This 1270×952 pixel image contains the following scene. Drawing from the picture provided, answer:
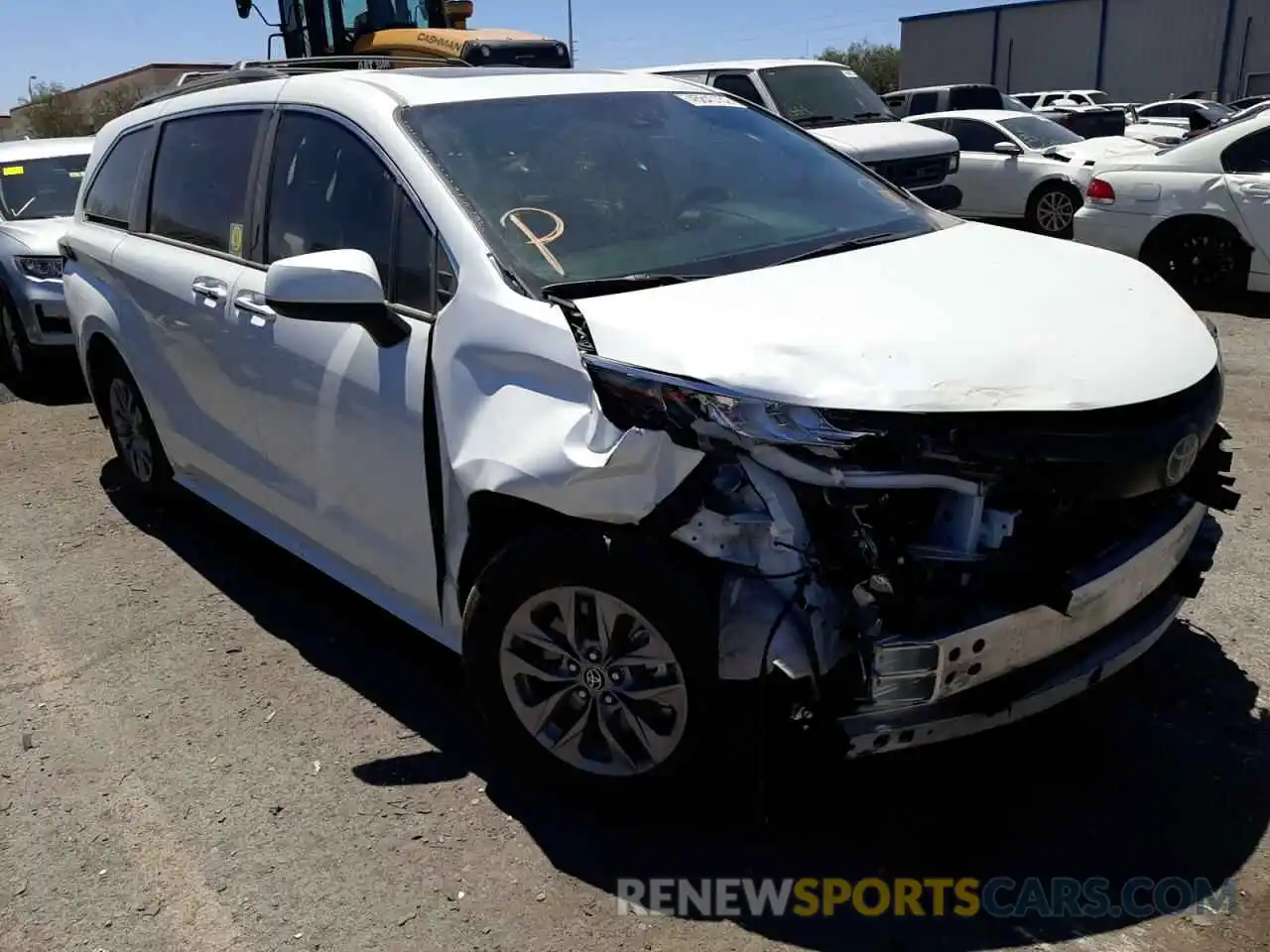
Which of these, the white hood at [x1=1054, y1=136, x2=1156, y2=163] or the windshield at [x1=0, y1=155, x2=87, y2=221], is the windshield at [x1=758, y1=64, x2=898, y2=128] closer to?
the white hood at [x1=1054, y1=136, x2=1156, y2=163]

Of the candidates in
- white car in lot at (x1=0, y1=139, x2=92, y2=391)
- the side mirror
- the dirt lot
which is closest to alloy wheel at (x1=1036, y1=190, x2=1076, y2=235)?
the dirt lot

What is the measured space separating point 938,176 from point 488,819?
9290 millimetres

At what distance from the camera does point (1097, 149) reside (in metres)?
12.6

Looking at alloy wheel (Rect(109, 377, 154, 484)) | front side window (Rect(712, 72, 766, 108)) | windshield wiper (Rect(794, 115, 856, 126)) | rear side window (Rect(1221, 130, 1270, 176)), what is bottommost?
alloy wheel (Rect(109, 377, 154, 484))

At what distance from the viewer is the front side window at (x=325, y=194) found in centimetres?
334

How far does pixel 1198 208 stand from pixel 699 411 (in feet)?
24.9

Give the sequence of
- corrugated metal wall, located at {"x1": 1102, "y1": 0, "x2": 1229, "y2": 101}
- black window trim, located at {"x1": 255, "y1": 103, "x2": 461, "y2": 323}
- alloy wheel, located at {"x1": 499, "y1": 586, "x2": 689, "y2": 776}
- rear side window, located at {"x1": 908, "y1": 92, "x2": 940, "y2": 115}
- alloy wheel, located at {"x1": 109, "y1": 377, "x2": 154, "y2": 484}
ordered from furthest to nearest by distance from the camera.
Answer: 1. corrugated metal wall, located at {"x1": 1102, "y1": 0, "x2": 1229, "y2": 101}
2. rear side window, located at {"x1": 908, "y1": 92, "x2": 940, "y2": 115}
3. alloy wheel, located at {"x1": 109, "y1": 377, "x2": 154, "y2": 484}
4. black window trim, located at {"x1": 255, "y1": 103, "x2": 461, "y2": 323}
5. alloy wheel, located at {"x1": 499, "y1": 586, "x2": 689, "y2": 776}

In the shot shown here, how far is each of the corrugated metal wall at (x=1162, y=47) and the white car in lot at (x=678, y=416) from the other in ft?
150

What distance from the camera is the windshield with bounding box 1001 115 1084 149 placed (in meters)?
13.1

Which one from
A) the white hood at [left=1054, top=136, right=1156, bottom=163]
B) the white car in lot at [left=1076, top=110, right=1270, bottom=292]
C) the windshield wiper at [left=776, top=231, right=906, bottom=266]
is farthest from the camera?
the white hood at [left=1054, top=136, right=1156, bottom=163]

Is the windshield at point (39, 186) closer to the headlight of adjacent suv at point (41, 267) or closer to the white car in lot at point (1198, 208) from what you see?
the headlight of adjacent suv at point (41, 267)

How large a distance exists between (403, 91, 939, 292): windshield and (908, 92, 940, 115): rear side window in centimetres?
1544

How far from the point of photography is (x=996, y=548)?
244 centimetres

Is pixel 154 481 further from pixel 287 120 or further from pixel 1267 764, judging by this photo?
pixel 1267 764
